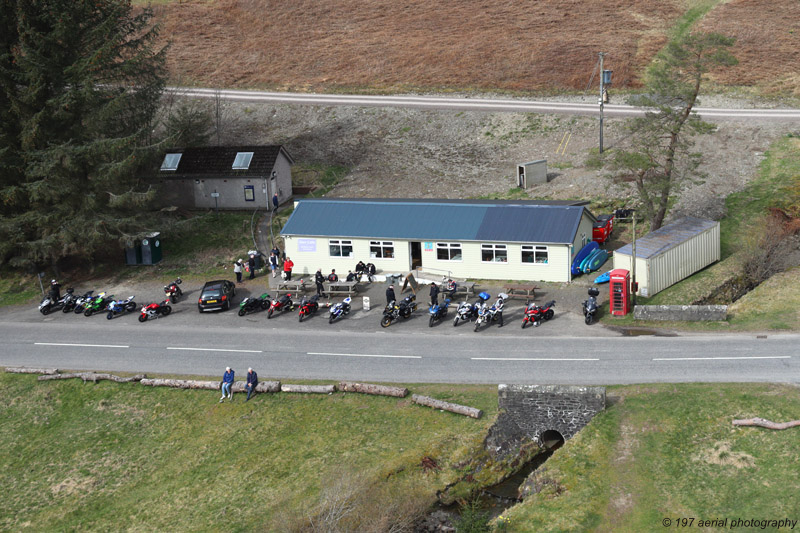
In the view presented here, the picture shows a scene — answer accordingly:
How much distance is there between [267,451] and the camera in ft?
96.5

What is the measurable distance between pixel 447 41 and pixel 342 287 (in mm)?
51095

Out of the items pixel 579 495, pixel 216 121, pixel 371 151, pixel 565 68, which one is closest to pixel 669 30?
pixel 565 68

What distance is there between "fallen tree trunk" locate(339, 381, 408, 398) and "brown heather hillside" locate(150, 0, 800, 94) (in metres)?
50.9

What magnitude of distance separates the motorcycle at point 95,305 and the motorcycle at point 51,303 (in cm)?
193

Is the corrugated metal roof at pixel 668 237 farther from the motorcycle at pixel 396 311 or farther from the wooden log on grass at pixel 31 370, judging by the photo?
the wooden log on grass at pixel 31 370

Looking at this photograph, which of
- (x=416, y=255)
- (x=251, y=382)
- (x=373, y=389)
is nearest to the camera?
(x=373, y=389)

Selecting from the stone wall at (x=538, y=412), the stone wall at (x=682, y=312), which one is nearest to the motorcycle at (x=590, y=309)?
the stone wall at (x=682, y=312)

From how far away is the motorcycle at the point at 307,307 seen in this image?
40.0 metres

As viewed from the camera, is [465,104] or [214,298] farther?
[465,104]

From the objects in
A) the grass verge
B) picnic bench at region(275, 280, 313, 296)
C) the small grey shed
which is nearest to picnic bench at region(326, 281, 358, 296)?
picnic bench at region(275, 280, 313, 296)

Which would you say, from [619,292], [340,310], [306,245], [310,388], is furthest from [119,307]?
[619,292]

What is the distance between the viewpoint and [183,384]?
111 feet

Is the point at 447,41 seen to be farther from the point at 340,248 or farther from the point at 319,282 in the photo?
the point at 319,282

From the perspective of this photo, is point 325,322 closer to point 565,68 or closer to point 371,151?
point 371,151
